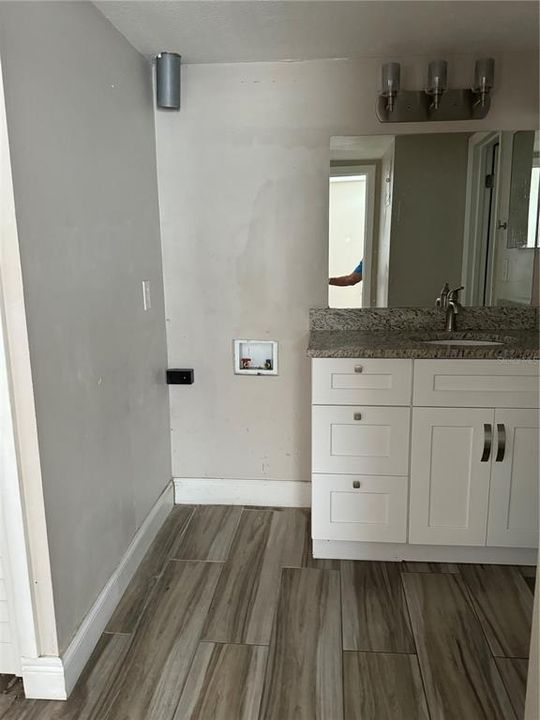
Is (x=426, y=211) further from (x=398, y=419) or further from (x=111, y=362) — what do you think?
(x=111, y=362)

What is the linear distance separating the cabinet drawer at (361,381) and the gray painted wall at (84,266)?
2.55 ft

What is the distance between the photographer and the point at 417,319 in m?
2.56

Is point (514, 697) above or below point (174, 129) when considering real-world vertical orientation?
below

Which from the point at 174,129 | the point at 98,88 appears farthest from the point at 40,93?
the point at 174,129

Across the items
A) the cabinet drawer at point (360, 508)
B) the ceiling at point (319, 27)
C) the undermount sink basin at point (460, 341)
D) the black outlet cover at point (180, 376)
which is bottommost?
the cabinet drawer at point (360, 508)

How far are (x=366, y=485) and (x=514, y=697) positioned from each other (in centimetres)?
84

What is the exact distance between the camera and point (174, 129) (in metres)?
2.50

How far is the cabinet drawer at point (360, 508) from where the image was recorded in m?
2.17

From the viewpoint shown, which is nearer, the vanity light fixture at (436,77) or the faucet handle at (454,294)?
the vanity light fixture at (436,77)

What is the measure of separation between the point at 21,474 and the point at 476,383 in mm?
1597

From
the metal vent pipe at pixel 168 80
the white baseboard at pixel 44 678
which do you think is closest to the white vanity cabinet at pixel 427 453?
the white baseboard at pixel 44 678

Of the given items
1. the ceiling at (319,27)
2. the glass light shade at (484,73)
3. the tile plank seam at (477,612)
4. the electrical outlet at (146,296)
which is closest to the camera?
the tile plank seam at (477,612)

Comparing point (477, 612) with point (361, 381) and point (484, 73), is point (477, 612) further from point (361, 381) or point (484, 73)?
point (484, 73)

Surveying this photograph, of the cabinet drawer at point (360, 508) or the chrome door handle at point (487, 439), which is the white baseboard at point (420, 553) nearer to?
the cabinet drawer at point (360, 508)
